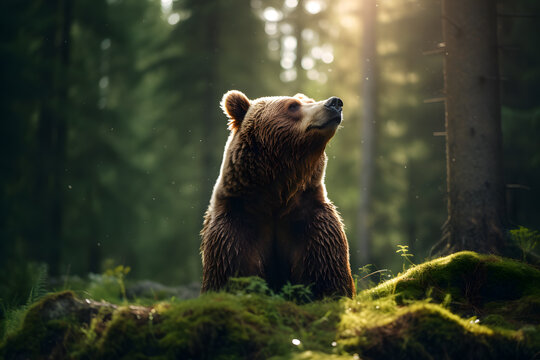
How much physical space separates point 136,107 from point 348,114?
939 centimetres

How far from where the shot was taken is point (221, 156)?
15930 millimetres

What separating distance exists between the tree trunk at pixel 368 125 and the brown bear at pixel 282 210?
34.8 feet

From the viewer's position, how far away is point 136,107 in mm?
20609

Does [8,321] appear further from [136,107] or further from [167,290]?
[136,107]

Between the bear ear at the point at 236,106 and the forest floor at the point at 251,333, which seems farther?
the bear ear at the point at 236,106

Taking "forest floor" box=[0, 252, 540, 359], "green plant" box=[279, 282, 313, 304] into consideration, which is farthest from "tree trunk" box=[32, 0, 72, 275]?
"forest floor" box=[0, 252, 540, 359]

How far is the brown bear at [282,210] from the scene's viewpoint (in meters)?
4.30

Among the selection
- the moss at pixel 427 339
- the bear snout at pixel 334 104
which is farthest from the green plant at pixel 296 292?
the bear snout at pixel 334 104

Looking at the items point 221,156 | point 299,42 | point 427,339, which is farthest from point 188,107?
point 427,339

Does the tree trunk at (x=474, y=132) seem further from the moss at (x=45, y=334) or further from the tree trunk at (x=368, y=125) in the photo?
the tree trunk at (x=368, y=125)

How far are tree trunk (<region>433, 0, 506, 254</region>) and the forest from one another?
19 millimetres

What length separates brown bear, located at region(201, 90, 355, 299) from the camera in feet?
14.1

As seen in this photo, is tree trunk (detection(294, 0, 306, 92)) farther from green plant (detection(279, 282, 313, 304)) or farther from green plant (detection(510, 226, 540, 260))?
green plant (detection(279, 282, 313, 304))

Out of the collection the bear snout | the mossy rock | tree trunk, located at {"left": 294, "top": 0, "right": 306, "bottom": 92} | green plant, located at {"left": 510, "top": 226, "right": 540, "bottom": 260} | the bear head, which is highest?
tree trunk, located at {"left": 294, "top": 0, "right": 306, "bottom": 92}
